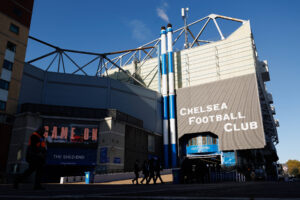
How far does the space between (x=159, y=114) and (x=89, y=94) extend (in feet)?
53.7

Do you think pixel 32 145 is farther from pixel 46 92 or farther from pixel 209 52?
pixel 209 52

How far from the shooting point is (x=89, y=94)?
48.9 m

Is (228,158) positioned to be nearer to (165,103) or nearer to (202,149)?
(202,149)

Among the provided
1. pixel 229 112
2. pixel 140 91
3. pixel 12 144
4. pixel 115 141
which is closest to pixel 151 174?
pixel 115 141

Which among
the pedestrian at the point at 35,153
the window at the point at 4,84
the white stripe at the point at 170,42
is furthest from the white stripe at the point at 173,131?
the pedestrian at the point at 35,153

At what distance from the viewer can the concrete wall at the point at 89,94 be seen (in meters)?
43.7

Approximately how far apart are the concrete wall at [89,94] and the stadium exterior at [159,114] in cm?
17

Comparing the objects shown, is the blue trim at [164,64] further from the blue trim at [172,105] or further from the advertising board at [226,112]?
the advertising board at [226,112]

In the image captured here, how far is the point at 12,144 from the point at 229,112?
1437 inches

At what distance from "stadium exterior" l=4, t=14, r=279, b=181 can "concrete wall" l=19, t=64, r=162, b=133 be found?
174mm

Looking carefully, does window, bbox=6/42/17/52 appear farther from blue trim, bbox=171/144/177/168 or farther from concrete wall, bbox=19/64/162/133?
blue trim, bbox=171/144/177/168

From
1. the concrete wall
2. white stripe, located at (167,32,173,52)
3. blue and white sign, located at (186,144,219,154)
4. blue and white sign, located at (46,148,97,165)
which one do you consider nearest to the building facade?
blue and white sign, located at (186,144,219,154)

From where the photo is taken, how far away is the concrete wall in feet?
143

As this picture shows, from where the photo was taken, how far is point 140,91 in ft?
183
